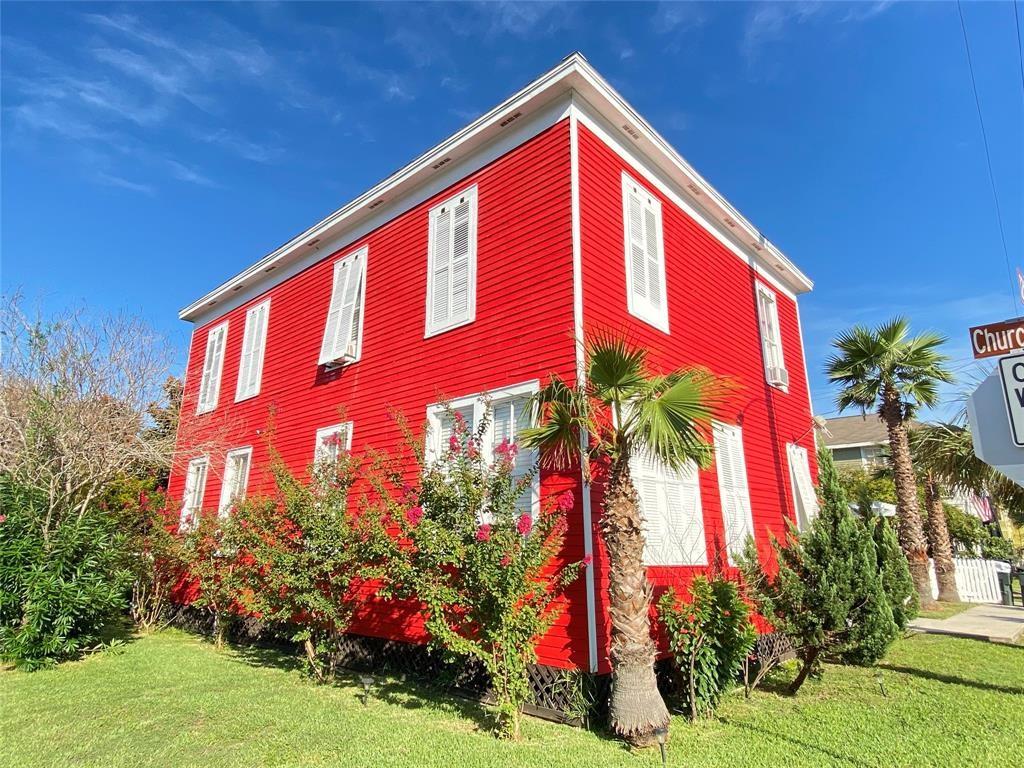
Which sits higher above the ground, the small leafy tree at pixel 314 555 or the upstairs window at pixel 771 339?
the upstairs window at pixel 771 339

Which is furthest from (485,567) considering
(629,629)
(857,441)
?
(857,441)

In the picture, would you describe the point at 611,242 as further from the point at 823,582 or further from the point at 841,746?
the point at 841,746

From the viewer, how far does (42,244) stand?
11.6 meters

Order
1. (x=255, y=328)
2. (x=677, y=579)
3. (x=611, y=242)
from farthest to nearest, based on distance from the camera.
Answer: (x=255, y=328) < (x=611, y=242) < (x=677, y=579)

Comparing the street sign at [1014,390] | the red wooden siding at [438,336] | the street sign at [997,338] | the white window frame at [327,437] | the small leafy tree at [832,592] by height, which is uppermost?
the red wooden siding at [438,336]

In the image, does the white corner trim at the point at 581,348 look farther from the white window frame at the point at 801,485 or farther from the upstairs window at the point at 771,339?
the white window frame at the point at 801,485

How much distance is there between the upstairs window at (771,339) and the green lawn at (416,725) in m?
5.60

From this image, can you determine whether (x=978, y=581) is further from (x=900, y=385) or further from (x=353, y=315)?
(x=353, y=315)

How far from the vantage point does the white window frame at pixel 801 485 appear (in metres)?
11.2

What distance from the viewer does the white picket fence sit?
1800 cm

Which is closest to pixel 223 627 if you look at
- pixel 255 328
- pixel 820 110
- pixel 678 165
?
pixel 255 328

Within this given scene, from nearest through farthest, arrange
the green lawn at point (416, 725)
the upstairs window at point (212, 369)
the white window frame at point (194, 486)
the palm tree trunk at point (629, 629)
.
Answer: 1. the green lawn at point (416, 725)
2. the palm tree trunk at point (629, 629)
3. the white window frame at point (194, 486)
4. the upstairs window at point (212, 369)

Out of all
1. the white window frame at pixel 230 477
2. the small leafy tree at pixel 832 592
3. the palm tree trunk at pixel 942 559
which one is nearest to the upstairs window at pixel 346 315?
the white window frame at pixel 230 477

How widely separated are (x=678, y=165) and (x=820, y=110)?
3503 mm
